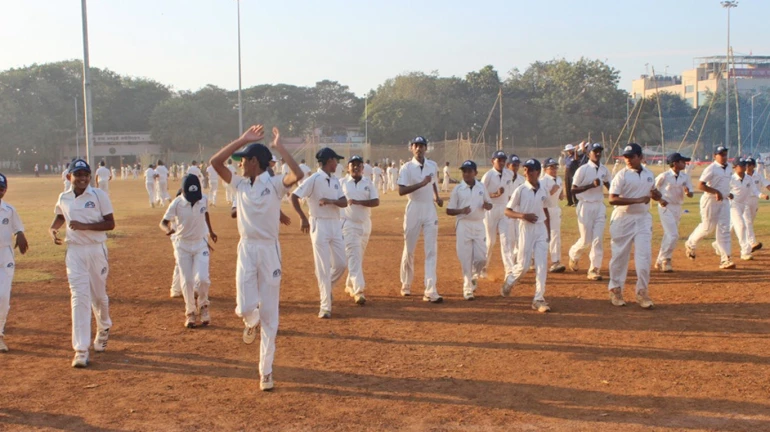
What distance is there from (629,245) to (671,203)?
3217 millimetres

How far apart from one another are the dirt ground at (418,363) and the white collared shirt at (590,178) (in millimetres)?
1369

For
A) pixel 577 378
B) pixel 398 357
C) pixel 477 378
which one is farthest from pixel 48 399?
pixel 577 378

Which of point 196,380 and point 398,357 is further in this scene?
point 398,357

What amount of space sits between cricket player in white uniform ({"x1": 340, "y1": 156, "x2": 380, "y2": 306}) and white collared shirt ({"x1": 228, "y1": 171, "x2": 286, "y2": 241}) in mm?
Answer: 3601

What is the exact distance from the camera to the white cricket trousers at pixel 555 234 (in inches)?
504

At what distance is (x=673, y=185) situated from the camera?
1235cm

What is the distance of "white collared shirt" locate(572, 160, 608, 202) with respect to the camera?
11695mm

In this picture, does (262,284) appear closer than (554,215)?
Yes

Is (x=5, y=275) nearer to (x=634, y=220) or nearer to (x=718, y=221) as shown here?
(x=634, y=220)

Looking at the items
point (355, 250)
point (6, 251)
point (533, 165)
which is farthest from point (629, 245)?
point (6, 251)

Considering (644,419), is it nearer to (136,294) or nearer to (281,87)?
(136,294)

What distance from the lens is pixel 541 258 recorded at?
9.50 metres

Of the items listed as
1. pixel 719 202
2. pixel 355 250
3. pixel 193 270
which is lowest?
pixel 193 270

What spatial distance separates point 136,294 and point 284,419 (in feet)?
21.0
